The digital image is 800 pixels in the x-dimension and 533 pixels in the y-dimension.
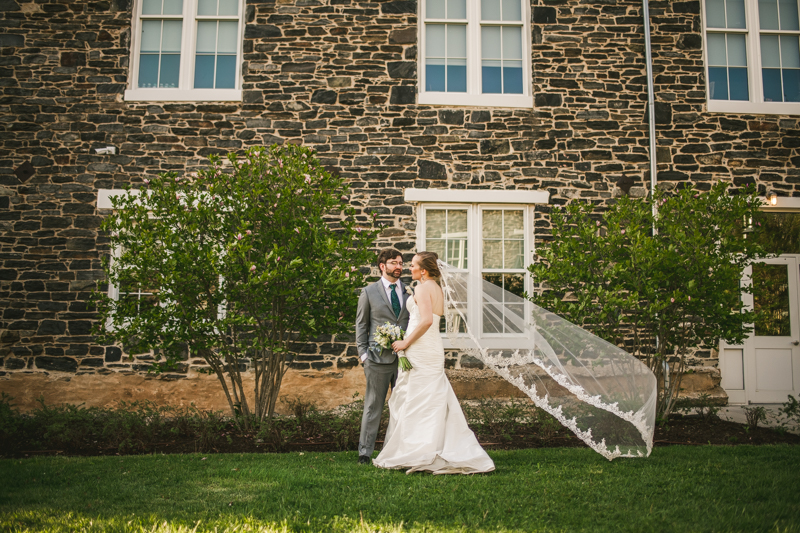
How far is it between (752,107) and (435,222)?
536 centimetres

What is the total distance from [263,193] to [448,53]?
429cm

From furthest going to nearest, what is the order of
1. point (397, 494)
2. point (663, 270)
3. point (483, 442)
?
point (663, 270)
point (483, 442)
point (397, 494)

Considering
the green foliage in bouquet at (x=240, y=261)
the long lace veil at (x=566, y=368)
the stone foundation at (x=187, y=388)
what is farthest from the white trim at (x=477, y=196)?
the long lace veil at (x=566, y=368)

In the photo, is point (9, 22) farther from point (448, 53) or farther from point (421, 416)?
point (421, 416)

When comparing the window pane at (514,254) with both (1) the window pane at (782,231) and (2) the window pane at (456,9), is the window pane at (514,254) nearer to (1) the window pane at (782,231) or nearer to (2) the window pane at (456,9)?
(2) the window pane at (456,9)

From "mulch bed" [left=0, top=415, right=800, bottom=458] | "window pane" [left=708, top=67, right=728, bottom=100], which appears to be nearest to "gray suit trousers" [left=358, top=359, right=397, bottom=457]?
"mulch bed" [left=0, top=415, right=800, bottom=458]

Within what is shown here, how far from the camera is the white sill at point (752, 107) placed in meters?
8.13

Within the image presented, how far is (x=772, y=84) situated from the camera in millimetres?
8375

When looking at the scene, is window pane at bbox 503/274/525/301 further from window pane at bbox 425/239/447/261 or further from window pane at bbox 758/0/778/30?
window pane at bbox 758/0/778/30

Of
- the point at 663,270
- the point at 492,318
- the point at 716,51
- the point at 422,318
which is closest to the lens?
the point at 422,318

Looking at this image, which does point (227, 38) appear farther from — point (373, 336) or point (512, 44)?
point (373, 336)

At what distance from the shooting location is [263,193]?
5.63 meters

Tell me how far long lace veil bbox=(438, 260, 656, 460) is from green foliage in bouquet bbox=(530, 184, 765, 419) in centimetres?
141

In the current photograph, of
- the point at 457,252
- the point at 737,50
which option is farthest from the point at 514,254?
the point at 737,50
